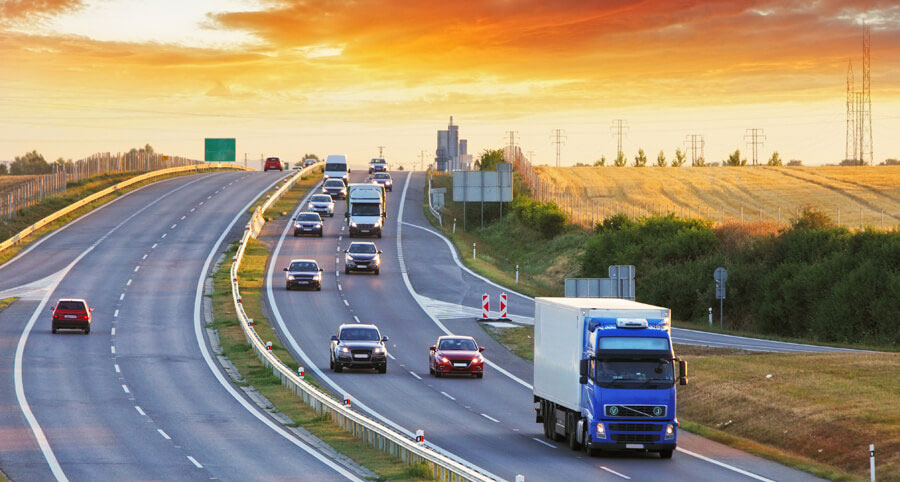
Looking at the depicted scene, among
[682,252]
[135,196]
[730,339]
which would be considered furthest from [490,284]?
[135,196]

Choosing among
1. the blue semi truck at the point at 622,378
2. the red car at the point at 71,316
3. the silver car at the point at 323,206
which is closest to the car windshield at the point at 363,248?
the red car at the point at 71,316

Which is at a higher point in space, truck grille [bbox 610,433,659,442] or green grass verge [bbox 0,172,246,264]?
green grass verge [bbox 0,172,246,264]

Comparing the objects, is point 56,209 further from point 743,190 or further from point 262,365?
point 743,190

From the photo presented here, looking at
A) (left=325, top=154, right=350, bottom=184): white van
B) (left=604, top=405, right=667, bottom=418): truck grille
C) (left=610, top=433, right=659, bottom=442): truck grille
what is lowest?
(left=610, top=433, right=659, bottom=442): truck grille

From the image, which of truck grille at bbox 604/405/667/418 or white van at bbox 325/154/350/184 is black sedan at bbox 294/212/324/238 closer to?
white van at bbox 325/154/350/184

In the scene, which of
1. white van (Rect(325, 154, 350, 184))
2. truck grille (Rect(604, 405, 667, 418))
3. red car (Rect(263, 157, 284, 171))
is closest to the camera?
truck grille (Rect(604, 405, 667, 418))

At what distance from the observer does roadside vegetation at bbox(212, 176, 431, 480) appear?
24.2 meters

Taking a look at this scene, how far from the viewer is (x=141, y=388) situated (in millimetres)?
36781

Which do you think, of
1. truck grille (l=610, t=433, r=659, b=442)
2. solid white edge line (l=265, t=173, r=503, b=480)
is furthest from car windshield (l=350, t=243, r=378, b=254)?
truck grille (l=610, t=433, r=659, b=442)

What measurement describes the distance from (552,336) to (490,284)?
123 ft

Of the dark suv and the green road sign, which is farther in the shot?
the green road sign

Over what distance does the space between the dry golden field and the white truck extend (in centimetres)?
2372

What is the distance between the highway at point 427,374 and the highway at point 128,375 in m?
3.62

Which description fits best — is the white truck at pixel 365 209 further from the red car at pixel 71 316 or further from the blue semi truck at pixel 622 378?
the blue semi truck at pixel 622 378
